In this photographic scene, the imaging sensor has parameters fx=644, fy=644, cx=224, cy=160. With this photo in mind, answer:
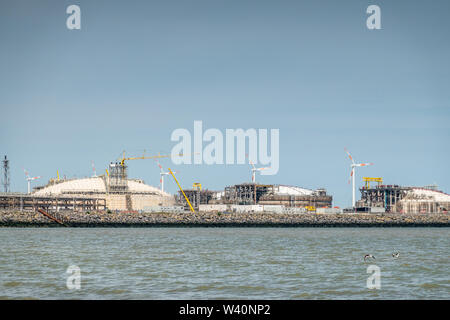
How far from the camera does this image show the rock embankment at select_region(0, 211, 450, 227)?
144750 mm

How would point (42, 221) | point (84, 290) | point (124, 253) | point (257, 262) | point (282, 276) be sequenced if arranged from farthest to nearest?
point (42, 221), point (124, 253), point (257, 262), point (282, 276), point (84, 290)

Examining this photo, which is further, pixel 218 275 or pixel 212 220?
pixel 212 220

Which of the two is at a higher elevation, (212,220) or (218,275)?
(218,275)

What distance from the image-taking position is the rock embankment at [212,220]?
475 feet

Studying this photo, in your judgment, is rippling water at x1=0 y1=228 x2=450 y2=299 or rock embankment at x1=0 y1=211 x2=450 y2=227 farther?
rock embankment at x1=0 y1=211 x2=450 y2=227

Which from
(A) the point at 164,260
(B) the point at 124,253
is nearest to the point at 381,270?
(A) the point at 164,260

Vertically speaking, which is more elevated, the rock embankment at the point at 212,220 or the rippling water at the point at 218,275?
the rippling water at the point at 218,275

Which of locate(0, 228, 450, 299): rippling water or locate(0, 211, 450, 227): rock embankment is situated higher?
locate(0, 228, 450, 299): rippling water

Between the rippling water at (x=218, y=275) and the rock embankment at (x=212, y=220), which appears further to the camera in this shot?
the rock embankment at (x=212, y=220)

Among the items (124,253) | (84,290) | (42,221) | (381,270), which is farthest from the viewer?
(42,221)

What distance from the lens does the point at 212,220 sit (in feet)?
529
